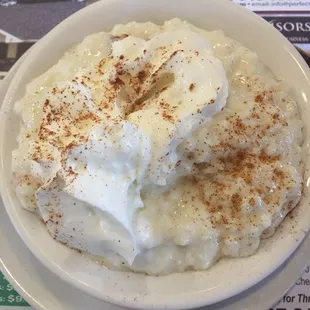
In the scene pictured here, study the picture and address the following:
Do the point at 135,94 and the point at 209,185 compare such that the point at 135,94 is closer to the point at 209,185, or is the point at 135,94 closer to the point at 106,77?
the point at 106,77

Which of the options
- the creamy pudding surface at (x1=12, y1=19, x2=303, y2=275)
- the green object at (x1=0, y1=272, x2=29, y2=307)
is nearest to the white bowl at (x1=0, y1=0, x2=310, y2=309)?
the creamy pudding surface at (x1=12, y1=19, x2=303, y2=275)

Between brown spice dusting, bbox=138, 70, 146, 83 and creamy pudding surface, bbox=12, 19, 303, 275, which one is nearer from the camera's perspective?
creamy pudding surface, bbox=12, 19, 303, 275

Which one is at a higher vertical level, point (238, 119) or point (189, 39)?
point (189, 39)

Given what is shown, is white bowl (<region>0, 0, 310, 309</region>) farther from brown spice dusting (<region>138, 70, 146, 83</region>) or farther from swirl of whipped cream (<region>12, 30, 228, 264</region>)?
brown spice dusting (<region>138, 70, 146, 83</region>)

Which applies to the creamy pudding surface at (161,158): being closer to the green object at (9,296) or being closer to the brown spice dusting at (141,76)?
the brown spice dusting at (141,76)

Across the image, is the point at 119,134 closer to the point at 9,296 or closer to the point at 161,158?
the point at 161,158

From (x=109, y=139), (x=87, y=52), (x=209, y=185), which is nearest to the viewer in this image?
(x=109, y=139)

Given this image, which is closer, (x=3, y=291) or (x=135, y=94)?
(x=135, y=94)

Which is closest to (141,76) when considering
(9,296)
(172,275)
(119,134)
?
(119,134)

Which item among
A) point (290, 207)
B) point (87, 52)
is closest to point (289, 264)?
point (290, 207)
